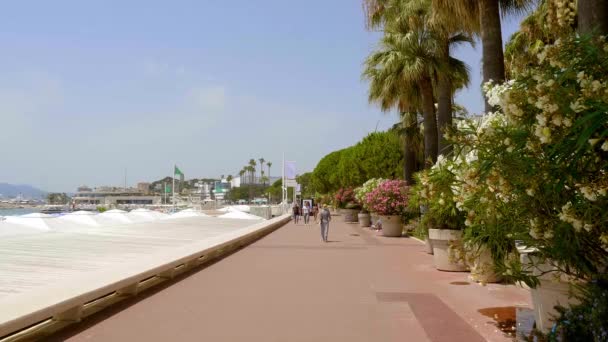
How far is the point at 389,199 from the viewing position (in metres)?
24.0

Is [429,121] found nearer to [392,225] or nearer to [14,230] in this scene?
[392,225]

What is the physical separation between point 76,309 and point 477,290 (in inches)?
Answer: 260

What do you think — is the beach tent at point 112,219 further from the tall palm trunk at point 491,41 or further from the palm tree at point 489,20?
the tall palm trunk at point 491,41

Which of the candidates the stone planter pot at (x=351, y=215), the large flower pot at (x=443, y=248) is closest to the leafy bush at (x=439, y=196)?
the large flower pot at (x=443, y=248)

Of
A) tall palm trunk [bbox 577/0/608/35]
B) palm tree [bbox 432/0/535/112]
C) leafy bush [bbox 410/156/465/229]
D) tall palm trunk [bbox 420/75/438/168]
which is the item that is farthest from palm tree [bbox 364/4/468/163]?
tall palm trunk [bbox 577/0/608/35]

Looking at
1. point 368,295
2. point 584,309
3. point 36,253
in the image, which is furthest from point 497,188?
point 36,253

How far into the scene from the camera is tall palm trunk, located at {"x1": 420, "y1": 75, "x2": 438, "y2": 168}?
20.5m

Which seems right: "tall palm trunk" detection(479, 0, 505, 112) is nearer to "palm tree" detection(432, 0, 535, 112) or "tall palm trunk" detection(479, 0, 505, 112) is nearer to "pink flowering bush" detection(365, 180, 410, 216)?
"palm tree" detection(432, 0, 535, 112)

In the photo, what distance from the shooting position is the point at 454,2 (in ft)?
45.7

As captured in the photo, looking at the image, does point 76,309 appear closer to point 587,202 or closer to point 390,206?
point 587,202

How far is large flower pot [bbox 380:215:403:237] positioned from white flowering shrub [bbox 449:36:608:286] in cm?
1887

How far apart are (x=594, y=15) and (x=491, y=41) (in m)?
6.33

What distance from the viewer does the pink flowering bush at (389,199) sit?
78.8 feet

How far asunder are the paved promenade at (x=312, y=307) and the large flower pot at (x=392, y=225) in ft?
35.8
